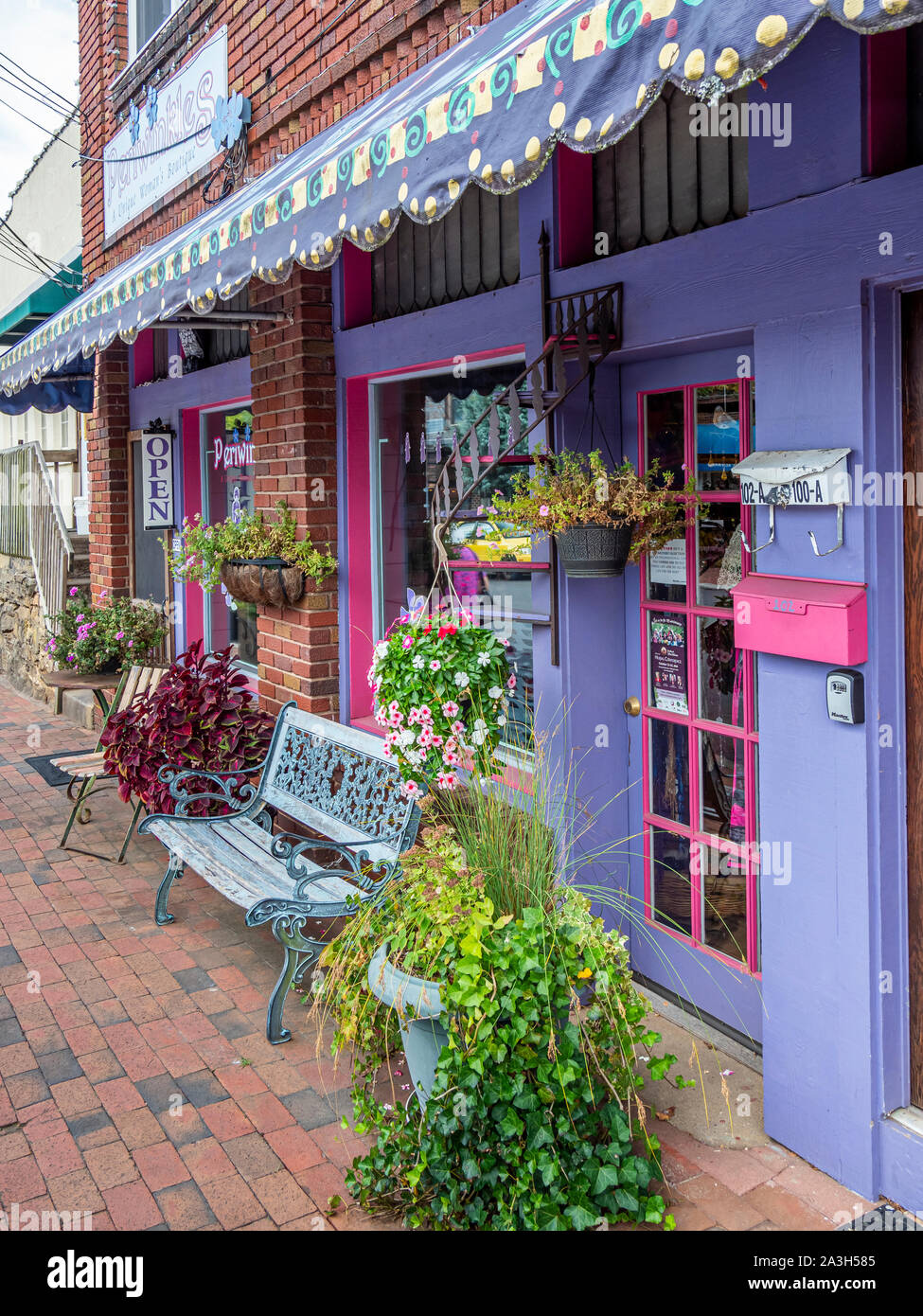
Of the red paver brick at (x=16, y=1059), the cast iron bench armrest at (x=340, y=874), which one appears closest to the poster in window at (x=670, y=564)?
the cast iron bench armrest at (x=340, y=874)

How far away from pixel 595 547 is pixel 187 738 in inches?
106

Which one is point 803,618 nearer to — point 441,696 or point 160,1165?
point 441,696

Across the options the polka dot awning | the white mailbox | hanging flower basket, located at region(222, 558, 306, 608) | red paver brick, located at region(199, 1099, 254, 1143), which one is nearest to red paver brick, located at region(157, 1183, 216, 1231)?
red paver brick, located at region(199, 1099, 254, 1143)

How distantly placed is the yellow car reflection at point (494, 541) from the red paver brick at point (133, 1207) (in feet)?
8.75

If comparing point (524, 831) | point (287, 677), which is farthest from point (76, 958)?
point (524, 831)

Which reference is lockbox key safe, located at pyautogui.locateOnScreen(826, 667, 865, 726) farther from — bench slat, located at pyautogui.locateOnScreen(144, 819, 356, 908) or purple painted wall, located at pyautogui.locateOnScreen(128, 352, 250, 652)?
purple painted wall, located at pyautogui.locateOnScreen(128, 352, 250, 652)

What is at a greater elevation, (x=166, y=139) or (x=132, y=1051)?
(x=166, y=139)

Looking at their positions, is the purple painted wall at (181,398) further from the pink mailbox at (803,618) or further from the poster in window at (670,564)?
the pink mailbox at (803,618)

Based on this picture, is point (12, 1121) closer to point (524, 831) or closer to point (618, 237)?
point (524, 831)

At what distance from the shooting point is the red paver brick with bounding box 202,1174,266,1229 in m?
2.98

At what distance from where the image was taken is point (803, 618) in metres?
2.96

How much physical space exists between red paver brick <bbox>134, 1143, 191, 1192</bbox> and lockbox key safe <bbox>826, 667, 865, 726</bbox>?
7.31 feet
